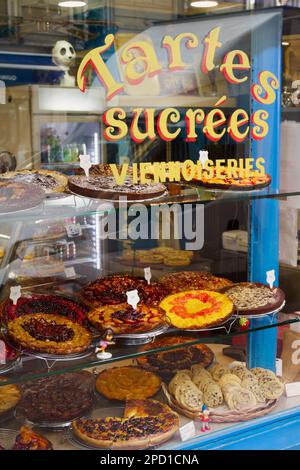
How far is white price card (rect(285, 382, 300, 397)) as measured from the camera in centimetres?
280

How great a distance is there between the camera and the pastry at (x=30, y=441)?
220 centimetres

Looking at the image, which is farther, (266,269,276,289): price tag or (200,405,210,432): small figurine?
(266,269,276,289): price tag

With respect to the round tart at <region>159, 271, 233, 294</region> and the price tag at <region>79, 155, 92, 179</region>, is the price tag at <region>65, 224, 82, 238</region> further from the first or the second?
the price tag at <region>79, 155, 92, 179</region>

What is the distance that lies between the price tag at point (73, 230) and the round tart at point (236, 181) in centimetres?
89

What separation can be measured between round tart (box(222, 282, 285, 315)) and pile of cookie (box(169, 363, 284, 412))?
31 cm

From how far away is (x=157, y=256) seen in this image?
3086 mm

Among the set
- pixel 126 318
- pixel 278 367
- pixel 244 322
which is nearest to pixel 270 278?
pixel 244 322

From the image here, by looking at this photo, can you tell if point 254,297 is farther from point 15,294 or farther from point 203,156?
point 15,294

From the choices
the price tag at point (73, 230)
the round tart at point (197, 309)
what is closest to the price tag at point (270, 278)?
the round tart at point (197, 309)

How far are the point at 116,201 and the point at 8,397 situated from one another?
873 millimetres

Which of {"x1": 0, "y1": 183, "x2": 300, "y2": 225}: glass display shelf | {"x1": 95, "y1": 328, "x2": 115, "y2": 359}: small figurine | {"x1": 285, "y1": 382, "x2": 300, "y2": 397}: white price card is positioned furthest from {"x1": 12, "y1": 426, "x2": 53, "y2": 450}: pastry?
{"x1": 285, "y1": 382, "x2": 300, "y2": 397}: white price card

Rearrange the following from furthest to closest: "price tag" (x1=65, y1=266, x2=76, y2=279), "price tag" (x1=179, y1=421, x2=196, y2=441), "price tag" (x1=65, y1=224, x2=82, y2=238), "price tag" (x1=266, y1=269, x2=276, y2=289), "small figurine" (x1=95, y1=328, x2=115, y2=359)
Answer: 1. "price tag" (x1=65, y1=224, x2=82, y2=238)
2. "price tag" (x1=65, y1=266, x2=76, y2=279)
3. "price tag" (x1=266, y1=269, x2=276, y2=289)
4. "price tag" (x1=179, y1=421, x2=196, y2=441)
5. "small figurine" (x1=95, y1=328, x2=115, y2=359)

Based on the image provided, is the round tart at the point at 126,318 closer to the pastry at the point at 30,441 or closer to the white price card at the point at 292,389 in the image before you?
the pastry at the point at 30,441
